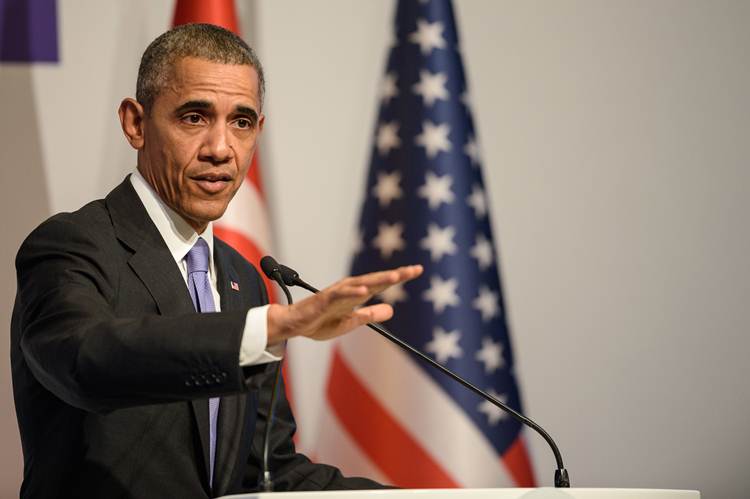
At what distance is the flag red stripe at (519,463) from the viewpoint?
3.34 metres

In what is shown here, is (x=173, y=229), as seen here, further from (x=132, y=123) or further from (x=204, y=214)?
(x=132, y=123)

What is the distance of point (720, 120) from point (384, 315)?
131 inches

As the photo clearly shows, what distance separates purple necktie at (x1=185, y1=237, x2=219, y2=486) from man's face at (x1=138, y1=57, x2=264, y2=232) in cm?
8

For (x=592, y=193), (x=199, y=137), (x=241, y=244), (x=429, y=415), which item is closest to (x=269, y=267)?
(x=199, y=137)

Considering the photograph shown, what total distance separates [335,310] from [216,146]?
2.93ft

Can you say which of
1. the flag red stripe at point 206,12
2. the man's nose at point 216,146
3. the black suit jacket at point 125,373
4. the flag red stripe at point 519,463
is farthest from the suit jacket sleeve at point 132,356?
the flag red stripe at point 519,463

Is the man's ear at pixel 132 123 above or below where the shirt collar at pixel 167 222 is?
above

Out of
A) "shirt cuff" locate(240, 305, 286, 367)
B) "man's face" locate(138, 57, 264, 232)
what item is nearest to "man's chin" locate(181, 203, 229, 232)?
"man's face" locate(138, 57, 264, 232)

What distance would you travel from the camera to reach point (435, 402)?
130 inches

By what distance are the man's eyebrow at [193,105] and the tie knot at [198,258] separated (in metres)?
0.31

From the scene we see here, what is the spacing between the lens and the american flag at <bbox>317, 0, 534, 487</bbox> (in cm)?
330

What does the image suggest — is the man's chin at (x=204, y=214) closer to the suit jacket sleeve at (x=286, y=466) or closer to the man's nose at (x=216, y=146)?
the man's nose at (x=216, y=146)

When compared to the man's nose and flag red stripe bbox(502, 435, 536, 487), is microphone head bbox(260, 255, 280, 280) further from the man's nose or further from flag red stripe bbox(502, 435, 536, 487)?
flag red stripe bbox(502, 435, 536, 487)

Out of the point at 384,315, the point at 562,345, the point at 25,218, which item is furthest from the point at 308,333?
the point at 562,345
